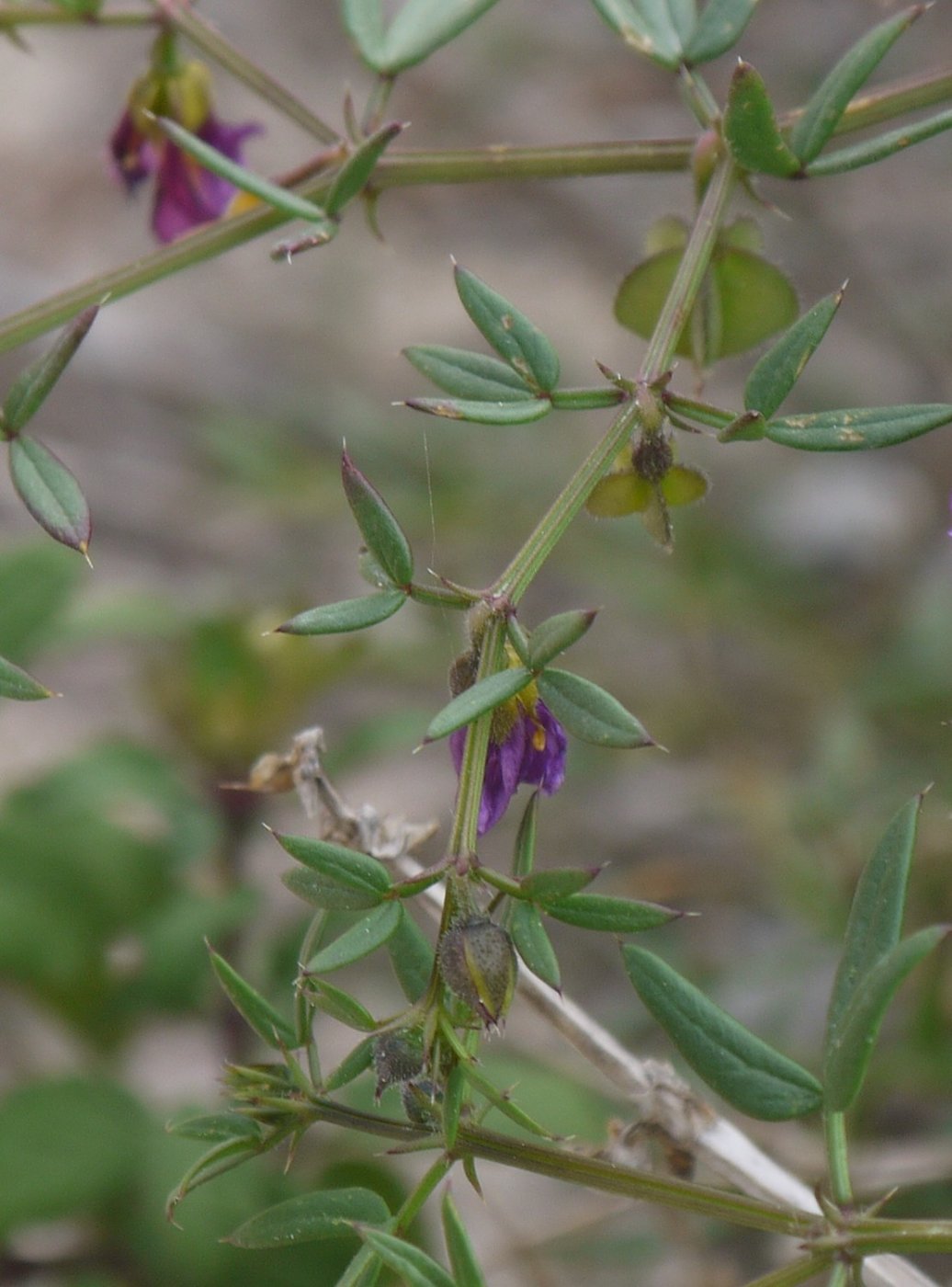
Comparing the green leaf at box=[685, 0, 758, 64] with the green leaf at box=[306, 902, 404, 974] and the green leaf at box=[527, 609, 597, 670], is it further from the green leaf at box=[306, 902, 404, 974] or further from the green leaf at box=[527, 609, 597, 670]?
the green leaf at box=[306, 902, 404, 974]

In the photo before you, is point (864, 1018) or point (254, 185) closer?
point (864, 1018)

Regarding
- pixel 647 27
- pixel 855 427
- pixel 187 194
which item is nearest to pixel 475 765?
pixel 855 427

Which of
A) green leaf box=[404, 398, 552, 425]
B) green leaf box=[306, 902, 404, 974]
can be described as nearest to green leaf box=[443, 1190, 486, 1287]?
green leaf box=[306, 902, 404, 974]

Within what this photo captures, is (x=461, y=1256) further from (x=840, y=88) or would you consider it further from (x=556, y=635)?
(x=840, y=88)

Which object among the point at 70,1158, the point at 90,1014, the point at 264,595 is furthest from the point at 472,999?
the point at 264,595

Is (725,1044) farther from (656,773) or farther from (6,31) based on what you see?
(656,773)

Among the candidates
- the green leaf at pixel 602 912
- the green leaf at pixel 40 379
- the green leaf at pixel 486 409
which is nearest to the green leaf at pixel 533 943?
the green leaf at pixel 602 912

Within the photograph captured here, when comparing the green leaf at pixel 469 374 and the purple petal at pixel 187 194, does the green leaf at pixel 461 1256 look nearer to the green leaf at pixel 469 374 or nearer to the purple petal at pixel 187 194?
the green leaf at pixel 469 374
